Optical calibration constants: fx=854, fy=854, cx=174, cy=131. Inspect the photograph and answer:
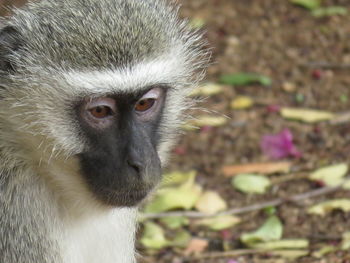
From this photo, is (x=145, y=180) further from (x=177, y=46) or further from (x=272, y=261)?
Answer: (x=272, y=261)

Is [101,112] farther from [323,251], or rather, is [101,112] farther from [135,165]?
[323,251]

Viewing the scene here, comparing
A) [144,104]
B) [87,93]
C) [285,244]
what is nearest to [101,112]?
[87,93]

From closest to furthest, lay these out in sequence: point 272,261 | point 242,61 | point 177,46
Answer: point 177,46, point 272,261, point 242,61

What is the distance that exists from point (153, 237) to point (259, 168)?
3.57 feet

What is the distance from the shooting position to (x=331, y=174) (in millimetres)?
6352

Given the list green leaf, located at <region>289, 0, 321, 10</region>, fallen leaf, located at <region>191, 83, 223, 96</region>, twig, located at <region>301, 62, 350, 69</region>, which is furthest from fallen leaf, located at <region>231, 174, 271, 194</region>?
green leaf, located at <region>289, 0, 321, 10</region>

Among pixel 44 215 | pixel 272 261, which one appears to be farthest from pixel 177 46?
pixel 272 261

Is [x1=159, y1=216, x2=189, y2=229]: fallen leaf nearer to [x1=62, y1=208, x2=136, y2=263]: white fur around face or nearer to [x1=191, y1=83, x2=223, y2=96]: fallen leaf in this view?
[x1=62, y1=208, x2=136, y2=263]: white fur around face

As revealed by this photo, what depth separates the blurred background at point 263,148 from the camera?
585cm

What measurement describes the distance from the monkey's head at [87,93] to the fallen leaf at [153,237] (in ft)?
5.48

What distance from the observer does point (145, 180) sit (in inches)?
163

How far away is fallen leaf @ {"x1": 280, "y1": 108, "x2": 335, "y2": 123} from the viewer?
7109mm

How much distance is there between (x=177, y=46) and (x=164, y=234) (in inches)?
73.7

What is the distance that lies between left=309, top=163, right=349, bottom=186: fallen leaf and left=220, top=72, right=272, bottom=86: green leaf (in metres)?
1.51
